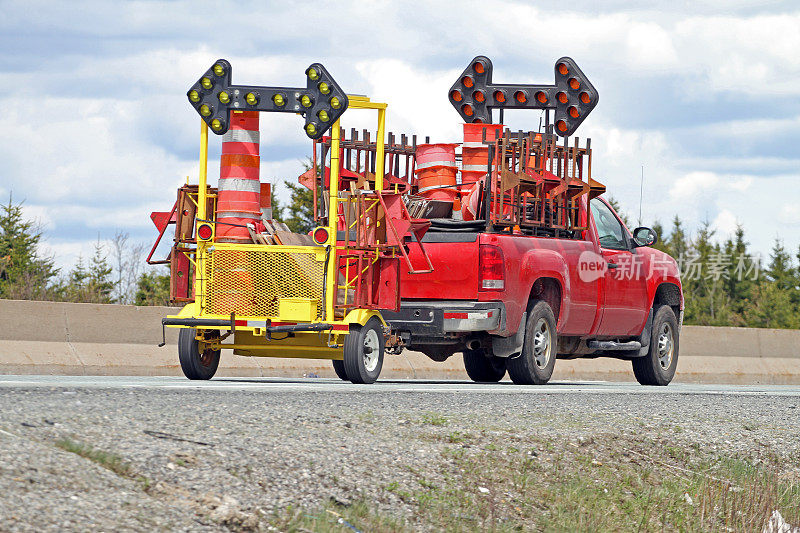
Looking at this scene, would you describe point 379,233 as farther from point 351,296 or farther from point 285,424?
point 285,424

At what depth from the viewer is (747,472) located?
25.6 ft

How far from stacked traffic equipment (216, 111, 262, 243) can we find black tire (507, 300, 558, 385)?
323 centimetres

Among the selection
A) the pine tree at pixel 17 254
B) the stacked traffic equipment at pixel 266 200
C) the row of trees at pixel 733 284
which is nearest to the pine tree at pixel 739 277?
the row of trees at pixel 733 284

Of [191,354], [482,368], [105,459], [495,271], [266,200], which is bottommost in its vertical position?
[105,459]

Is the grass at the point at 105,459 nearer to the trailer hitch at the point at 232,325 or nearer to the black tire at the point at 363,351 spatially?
the trailer hitch at the point at 232,325

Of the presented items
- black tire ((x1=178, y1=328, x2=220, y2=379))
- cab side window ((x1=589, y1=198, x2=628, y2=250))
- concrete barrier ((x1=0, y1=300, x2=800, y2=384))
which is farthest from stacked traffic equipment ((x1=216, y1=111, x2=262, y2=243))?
cab side window ((x1=589, y1=198, x2=628, y2=250))

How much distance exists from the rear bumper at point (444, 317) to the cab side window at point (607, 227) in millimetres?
2689

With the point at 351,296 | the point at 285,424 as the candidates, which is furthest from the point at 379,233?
the point at 285,424

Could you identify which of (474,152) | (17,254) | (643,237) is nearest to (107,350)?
(474,152)

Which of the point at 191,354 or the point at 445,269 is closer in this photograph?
the point at 191,354

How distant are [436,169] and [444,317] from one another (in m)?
2.15

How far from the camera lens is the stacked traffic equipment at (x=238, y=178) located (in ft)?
40.7

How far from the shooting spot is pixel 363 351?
11.8 meters

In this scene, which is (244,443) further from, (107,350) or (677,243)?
(677,243)
